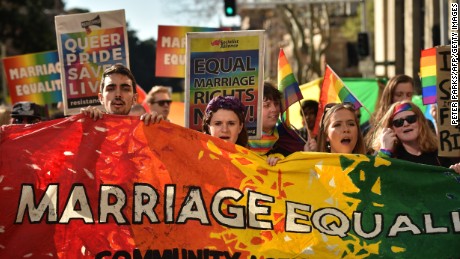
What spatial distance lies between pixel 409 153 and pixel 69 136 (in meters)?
2.54

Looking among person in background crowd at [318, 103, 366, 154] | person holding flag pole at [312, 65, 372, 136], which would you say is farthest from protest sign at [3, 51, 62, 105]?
person in background crowd at [318, 103, 366, 154]

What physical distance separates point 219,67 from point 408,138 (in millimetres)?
1459

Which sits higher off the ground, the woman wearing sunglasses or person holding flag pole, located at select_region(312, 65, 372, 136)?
person holding flag pole, located at select_region(312, 65, 372, 136)

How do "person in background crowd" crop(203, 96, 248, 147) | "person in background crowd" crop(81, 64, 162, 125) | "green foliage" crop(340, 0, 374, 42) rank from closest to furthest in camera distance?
1. "person in background crowd" crop(203, 96, 248, 147)
2. "person in background crowd" crop(81, 64, 162, 125)
3. "green foliage" crop(340, 0, 374, 42)

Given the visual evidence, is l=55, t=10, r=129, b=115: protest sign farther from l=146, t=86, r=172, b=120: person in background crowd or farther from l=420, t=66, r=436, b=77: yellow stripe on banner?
l=420, t=66, r=436, b=77: yellow stripe on banner

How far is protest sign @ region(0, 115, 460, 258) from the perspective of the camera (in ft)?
20.9

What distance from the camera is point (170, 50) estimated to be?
1249 cm

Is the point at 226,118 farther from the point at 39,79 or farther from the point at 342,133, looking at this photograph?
the point at 39,79

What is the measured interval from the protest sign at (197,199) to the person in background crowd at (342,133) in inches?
23.1

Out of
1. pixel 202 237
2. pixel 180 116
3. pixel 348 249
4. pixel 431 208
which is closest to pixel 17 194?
pixel 202 237

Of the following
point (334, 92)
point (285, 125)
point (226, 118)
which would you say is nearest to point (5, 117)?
point (285, 125)

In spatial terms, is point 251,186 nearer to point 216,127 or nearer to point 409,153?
point 216,127

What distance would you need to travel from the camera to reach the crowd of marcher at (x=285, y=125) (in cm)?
687

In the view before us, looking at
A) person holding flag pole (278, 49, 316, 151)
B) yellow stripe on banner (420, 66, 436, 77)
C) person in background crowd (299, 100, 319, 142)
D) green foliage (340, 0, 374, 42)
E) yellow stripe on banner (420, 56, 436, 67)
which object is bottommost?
person in background crowd (299, 100, 319, 142)
